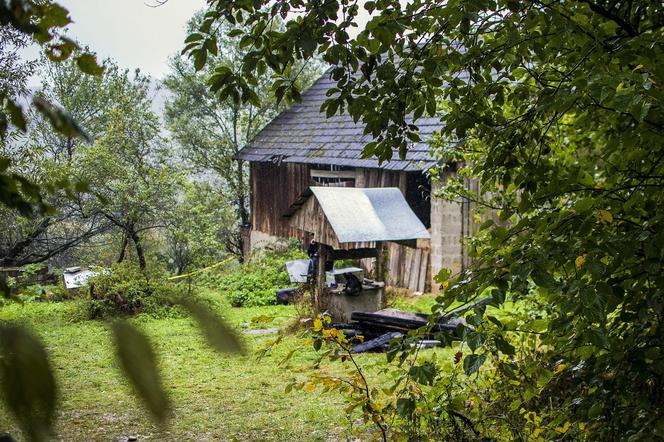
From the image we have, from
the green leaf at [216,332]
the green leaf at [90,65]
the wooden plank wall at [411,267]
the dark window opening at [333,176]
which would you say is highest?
the dark window opening at [333,176]

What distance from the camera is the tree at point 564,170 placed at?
191 cm

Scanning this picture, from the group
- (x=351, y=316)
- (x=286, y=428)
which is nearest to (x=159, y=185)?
(x=351, y=316)

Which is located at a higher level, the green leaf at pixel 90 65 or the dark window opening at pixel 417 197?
the dark window opening at pixel 417 197

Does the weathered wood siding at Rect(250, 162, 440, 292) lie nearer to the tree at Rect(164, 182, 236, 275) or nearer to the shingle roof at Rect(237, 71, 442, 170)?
the shingle roof at Rect(237, 71, 442, 170)

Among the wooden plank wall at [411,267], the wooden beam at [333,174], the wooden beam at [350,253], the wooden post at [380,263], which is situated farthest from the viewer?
the wooden beam at [333,174]

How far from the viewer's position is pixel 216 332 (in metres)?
0.47

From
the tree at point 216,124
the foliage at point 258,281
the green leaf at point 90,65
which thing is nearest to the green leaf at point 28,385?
the green leaf at point 90,65

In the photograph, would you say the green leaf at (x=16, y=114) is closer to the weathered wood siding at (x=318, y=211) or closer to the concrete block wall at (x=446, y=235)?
the weathered wood siding at (x=318, y=211)

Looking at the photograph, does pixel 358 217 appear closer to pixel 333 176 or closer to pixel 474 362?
pixel 333 176

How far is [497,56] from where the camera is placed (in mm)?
2742

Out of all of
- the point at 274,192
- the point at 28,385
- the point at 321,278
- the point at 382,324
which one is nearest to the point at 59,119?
the point at 28,385

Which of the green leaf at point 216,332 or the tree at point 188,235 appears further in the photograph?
the tree at point 188,235

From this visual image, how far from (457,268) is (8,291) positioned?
1218cm

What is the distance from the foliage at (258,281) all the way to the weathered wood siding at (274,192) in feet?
4.61
